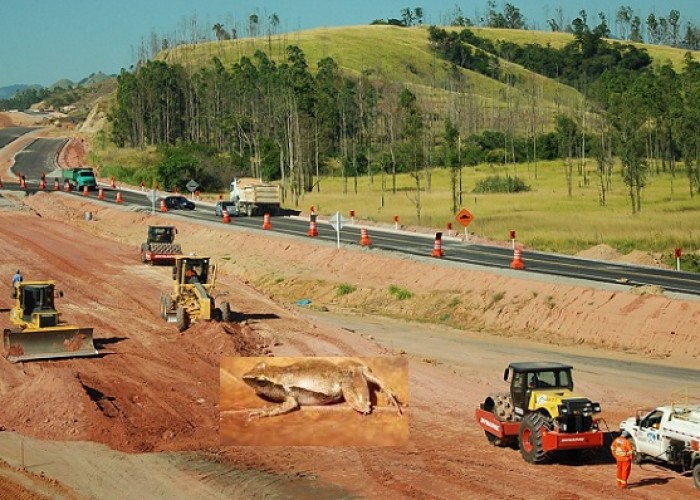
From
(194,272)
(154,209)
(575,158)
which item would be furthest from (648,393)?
(575,158)

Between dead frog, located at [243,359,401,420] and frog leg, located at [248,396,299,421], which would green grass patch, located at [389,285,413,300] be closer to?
dead frog, located at [243,359,401,420]

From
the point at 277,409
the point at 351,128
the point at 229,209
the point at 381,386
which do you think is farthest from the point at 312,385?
the point at 351,128

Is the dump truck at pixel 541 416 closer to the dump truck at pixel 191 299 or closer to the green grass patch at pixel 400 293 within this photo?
the dump truck at pixel 191 299

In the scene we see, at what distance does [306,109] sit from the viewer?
10512 centimetres

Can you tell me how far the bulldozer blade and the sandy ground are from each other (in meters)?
0.67

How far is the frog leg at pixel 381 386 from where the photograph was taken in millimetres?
16984

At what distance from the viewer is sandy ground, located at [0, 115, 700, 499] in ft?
55.8

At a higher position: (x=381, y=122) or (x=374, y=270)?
(x=381, y=122)

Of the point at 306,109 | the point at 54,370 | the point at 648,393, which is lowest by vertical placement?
the point at 648,393

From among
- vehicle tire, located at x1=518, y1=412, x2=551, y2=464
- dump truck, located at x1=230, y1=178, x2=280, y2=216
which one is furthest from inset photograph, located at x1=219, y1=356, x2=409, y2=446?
dump truck, located at x1=230, y1=178, x2=280, y2=216

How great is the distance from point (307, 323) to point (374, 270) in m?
13.4

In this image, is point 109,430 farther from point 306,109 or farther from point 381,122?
point 381,122

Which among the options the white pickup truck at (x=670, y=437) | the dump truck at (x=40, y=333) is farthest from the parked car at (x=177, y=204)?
the white pickup truck at (x=670, y=437)

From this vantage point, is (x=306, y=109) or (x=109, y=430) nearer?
(x=109, y=430)
